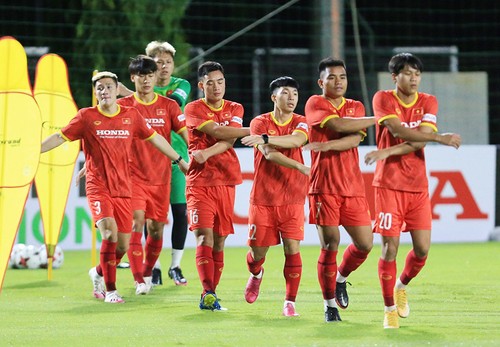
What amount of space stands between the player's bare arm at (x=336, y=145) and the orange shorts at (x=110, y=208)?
199cm

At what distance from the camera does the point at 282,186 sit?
8828mm

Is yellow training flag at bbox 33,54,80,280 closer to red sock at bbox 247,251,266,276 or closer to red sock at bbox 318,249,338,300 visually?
red sock at bbox 247,251,266,276

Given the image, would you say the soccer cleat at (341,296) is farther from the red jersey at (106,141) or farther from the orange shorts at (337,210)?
the red jersey at (106,141)

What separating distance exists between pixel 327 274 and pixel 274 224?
0.63 meters

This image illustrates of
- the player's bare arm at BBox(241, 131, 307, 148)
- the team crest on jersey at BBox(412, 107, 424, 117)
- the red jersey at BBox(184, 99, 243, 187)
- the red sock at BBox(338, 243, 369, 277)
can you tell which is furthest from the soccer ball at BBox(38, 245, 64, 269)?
the team crest on jersey at BBox(412, 107, 424, 117)

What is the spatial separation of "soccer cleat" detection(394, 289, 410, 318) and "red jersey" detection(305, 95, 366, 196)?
2.46ft

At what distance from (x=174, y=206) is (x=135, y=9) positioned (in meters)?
8.76

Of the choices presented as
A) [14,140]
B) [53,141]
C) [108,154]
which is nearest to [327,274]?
[108,154]

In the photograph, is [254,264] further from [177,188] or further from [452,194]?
[452,194]

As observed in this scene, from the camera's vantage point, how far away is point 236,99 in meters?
20.8

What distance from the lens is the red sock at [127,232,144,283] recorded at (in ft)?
34.1

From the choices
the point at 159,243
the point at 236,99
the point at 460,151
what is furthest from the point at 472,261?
the point at 236,99

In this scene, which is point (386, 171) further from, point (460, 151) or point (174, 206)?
point (460, 151)

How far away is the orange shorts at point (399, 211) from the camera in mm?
8067
